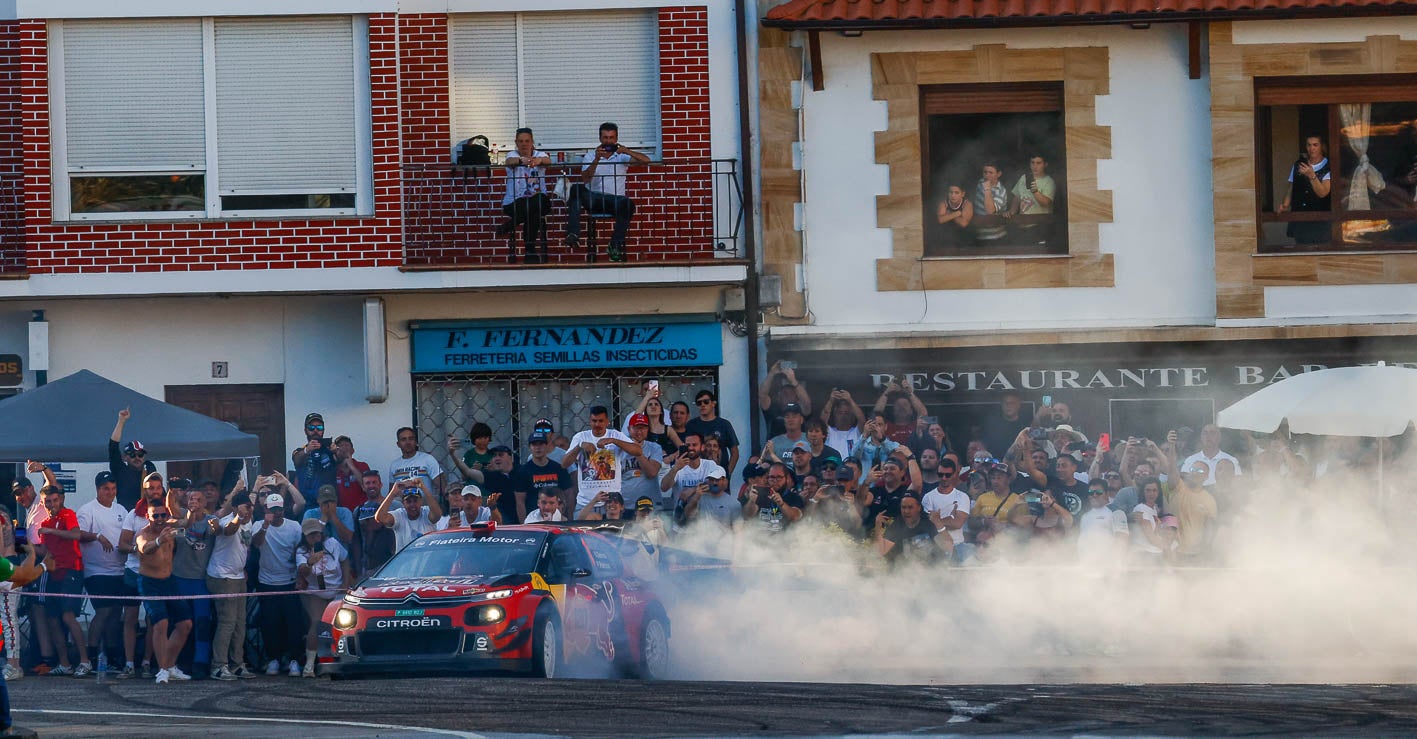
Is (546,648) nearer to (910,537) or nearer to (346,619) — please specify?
(346,619)

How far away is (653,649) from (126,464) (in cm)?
510

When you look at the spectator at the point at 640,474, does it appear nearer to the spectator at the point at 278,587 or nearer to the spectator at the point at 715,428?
the spectator at the point at 715,428

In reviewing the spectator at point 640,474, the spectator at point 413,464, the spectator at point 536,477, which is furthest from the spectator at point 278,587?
the spectator at point 640,474

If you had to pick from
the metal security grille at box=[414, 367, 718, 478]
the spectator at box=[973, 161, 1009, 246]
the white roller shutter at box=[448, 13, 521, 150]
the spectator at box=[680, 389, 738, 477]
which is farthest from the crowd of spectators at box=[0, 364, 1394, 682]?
the white roller shutter at box=[448, 13, 521, 150]

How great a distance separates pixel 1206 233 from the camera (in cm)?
1839

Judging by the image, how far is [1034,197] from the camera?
18625mm

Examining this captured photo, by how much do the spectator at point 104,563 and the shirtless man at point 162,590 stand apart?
48 cm

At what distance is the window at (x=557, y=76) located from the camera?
18.6 meters

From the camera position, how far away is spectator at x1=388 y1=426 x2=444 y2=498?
55.6 feet

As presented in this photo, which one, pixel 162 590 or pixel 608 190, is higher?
pixel 608 190

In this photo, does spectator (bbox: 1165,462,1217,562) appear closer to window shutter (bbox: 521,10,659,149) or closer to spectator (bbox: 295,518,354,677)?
window shutter (bbox: 521,10,659,149)

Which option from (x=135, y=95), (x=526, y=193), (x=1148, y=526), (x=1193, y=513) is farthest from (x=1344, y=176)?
(x=135, y=95)

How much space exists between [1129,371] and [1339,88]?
3511 millimetres

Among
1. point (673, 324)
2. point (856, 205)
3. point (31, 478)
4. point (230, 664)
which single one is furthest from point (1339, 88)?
point (31, 478)
